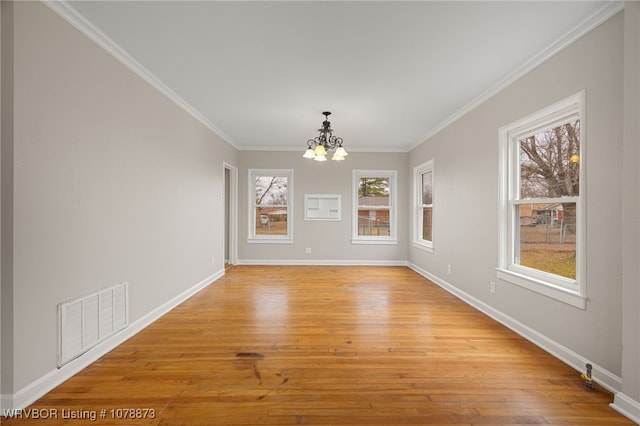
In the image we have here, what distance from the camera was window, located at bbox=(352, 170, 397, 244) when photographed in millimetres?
6613

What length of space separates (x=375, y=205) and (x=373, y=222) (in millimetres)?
390

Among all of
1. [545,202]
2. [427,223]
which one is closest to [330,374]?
[545,202]

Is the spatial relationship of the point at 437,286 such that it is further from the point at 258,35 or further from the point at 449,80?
the point at 258,35

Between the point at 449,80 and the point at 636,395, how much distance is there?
2871 mm

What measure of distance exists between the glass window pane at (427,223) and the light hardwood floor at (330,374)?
2153 millimetres

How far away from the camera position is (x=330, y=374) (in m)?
2.16

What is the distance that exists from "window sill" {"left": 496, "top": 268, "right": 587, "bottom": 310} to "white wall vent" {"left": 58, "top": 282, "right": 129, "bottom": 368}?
12.2ft

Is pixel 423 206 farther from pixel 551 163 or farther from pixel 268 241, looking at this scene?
pixel 268 241

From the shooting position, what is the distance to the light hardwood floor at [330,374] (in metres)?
1.75

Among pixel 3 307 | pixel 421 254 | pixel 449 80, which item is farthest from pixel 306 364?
pixel 421 254

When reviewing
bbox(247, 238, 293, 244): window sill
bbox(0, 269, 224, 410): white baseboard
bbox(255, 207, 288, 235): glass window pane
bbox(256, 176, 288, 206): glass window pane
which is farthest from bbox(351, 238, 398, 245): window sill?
bbox(0, 269, 224, 410): white baseboard

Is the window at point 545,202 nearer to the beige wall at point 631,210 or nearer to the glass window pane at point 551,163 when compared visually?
the glass window pane at point 551,163

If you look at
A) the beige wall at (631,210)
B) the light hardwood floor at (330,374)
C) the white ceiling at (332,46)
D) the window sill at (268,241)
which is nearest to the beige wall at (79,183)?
the white ceiling at (332,46)

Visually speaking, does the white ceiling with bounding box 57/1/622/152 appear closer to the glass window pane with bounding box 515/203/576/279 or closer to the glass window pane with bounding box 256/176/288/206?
the glass window pane with bounding box 515/203/576/279
